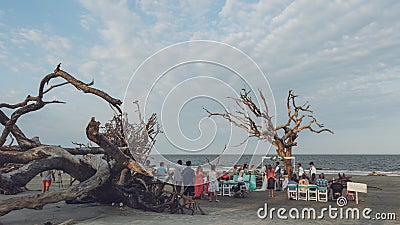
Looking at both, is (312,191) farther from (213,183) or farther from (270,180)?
(213,183)

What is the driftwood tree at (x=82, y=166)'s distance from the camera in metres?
8.98

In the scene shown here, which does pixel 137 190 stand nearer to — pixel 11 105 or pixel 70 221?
pixel 70 221

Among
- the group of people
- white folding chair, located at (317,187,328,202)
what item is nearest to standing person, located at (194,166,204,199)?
the group of people

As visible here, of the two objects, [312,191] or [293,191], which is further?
[293,191]

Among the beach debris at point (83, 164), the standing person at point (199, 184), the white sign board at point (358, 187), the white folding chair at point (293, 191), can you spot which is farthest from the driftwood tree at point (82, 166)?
the white sign board at point (358, 187)

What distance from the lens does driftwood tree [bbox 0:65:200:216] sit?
29.5 ft

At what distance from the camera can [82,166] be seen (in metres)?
10.9

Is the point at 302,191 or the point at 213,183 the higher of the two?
the point at 213,183

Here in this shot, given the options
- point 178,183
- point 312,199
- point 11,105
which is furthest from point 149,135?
point 312,199

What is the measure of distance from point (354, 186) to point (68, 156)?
34.2 feet

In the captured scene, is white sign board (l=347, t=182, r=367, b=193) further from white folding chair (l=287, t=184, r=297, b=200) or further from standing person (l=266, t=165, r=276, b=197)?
standing person (l=266, t=165, r=276, b=197)

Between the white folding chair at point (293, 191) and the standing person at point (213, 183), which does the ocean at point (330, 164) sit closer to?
the standing person at point (213, 183)

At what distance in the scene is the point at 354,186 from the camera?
14.0 meters

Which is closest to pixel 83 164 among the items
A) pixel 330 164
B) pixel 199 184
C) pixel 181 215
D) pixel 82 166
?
pixel 82 166
